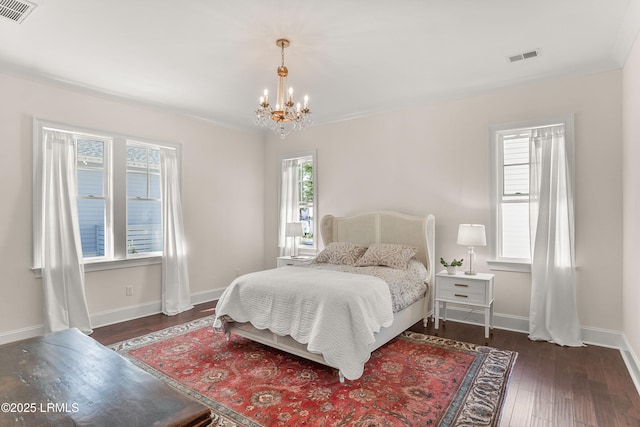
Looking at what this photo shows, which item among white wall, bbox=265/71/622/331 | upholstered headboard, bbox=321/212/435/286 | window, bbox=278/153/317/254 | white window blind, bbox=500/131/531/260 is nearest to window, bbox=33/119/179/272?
window, bbox=278/153/317/254

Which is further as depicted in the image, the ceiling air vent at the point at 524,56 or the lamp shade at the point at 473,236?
the lamp shade at the point at 473,236

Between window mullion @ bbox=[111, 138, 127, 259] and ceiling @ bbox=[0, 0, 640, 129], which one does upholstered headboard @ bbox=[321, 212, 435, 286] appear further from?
window mullion @ bbox=[111, 138, 127, 259]

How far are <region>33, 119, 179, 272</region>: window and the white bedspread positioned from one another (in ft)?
6.13

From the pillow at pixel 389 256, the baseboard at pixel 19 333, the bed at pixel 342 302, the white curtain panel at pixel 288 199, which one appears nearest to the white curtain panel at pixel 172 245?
the baseboard at pixel 19 333

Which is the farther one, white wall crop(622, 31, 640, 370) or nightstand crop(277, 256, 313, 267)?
nightstand crop(277, 256, 313, 267)

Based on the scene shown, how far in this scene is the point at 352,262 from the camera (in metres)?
4.33

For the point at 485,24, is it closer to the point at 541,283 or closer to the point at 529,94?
the point at 529,94

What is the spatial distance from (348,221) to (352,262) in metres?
0.81

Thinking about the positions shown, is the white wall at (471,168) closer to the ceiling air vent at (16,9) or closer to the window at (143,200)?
the window at (143,200)

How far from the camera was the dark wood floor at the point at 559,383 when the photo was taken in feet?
7.20

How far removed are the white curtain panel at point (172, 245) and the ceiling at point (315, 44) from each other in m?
1.00

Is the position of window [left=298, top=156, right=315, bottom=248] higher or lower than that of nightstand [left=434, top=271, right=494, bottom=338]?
higher

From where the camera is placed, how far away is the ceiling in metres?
2.50

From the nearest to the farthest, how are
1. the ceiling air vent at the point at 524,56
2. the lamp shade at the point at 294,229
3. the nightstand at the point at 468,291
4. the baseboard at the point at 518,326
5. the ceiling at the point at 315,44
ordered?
the ceiling at the point at 315,44 < the ceiling air vent at the point at 524,56 < the baseboard at the point at 518,326 < the nightstand at the point at 468,291 < the lamp shade at the point at 294,229
